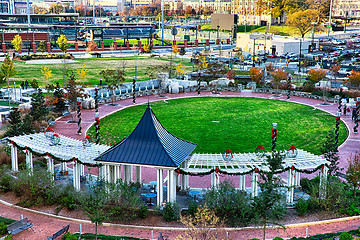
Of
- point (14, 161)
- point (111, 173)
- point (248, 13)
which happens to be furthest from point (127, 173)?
point (248, 13)

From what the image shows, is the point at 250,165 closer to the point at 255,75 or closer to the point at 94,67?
the point at 255,75

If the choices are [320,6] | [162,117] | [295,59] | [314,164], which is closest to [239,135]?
[162,117]

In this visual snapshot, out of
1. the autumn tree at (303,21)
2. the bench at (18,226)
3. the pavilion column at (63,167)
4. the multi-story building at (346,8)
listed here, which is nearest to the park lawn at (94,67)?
the pavilion column at (63,167)

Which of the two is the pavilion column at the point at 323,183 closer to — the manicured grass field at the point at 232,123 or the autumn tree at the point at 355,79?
the manicured grass field at the point at 232,123

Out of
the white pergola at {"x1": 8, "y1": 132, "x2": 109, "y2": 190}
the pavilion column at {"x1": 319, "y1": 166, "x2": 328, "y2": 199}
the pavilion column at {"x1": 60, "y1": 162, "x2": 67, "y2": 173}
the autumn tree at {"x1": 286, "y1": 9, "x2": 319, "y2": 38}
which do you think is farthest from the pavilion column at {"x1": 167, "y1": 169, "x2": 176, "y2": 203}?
the autumn tree at {"x1": 286, "y1": 9, "x2": 319, "y2": 38}

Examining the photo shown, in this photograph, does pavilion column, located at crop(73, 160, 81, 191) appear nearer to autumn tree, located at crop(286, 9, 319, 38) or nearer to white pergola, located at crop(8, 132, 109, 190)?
white pergola, located at crop(8, 132, 109, 190)

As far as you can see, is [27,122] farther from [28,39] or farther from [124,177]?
[28,39]
